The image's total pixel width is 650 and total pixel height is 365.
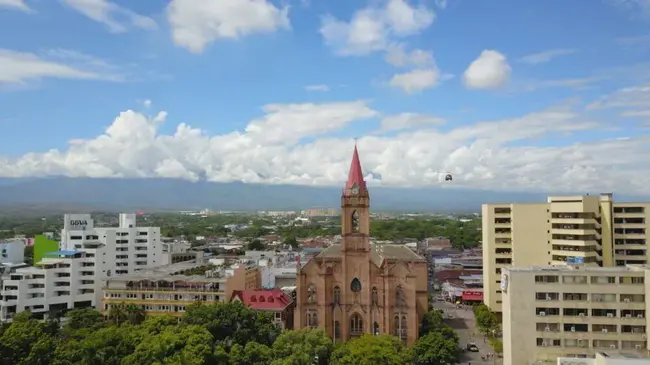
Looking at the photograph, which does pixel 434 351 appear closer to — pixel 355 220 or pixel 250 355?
pixel 355 220

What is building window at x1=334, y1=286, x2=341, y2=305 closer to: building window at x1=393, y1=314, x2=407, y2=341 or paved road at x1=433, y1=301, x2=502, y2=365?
building window at x1=393, y1=314, x2=407, y2=341

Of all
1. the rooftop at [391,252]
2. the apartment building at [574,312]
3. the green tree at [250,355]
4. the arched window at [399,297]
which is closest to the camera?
the green tree at [250,355]

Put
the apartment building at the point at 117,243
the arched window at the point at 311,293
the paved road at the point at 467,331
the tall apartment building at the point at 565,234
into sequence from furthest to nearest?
the apartment building at the point at 117,243, the tall apartment building at the point at 565,234, the arched window at the point at 311,293, the paved road at the point at 467,331

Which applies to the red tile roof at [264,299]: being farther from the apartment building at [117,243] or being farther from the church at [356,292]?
the apartment building at [117,243]

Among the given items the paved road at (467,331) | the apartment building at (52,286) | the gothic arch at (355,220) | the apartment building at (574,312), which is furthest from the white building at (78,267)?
the apartment building at (574,312)

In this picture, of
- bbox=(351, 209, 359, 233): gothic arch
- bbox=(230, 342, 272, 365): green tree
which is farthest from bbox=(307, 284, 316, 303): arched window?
bbox=(230, 342, 272, 365): green tree

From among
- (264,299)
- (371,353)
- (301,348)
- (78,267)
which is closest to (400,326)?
(371,353)

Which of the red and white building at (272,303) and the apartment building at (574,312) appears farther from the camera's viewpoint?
the red and white building at (272,303)
